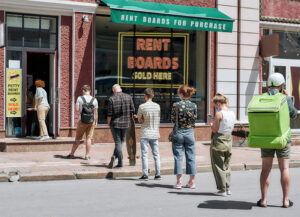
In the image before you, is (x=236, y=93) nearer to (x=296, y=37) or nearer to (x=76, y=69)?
(x=296, y=37)

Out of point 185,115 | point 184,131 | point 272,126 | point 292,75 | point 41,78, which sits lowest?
point 184,131

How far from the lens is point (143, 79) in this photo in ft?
45.7

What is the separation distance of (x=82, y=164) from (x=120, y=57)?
478 cm

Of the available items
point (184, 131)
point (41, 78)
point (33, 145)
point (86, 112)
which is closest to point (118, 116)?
point (86, 112)

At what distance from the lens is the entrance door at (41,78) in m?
12.7

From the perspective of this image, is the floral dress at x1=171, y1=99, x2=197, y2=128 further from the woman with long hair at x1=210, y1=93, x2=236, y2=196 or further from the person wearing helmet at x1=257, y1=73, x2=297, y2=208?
the person wearing helmet at x1=257, y1=73, x2=297, y2=208

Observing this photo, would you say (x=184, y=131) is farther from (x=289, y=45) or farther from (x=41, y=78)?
(x=289, y=45)

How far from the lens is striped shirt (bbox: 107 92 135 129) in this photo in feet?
30.5

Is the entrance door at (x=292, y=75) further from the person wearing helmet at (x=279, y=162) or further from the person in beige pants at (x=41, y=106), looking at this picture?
the person wearing helmet at (x=279, y=162)

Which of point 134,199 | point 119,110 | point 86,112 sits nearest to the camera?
point 134,199

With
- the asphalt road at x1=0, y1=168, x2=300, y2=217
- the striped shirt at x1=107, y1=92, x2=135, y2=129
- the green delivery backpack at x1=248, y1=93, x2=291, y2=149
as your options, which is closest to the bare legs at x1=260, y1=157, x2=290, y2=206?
the asphalt road at x1=0, y1=168, x2=300, y2=217

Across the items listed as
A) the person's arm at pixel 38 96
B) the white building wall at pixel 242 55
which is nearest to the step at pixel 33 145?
the person's arm at pixel 38 96

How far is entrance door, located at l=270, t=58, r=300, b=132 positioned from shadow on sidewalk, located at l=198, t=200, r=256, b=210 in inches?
393

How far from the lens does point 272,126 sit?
6121mm
